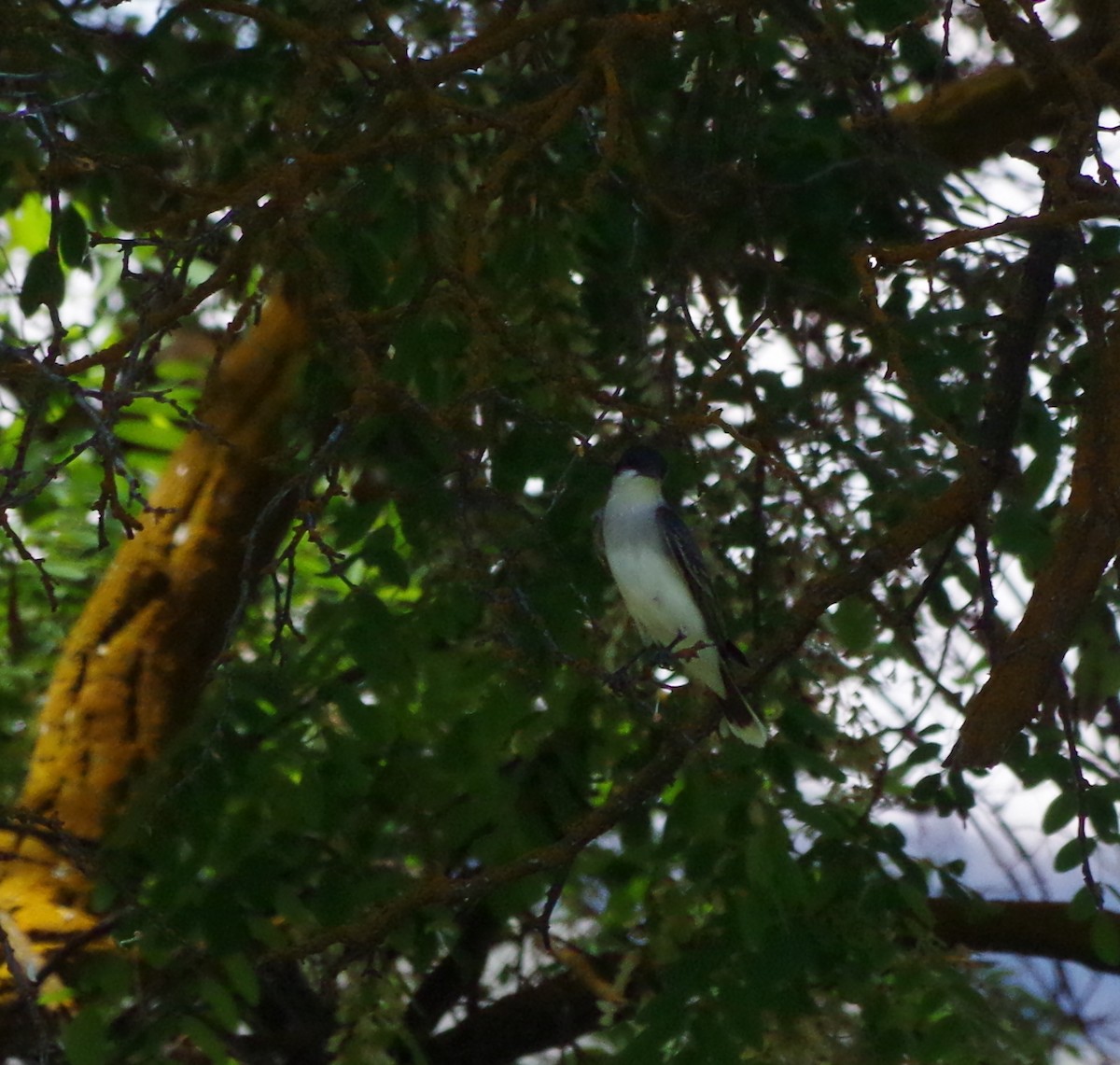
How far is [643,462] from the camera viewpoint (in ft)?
12.7

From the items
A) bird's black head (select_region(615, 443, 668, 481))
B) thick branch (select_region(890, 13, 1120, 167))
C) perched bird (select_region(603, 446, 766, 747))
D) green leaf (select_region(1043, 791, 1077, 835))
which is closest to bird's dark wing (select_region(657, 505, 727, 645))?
perched bird (select_region(603, 446, 766, 747))

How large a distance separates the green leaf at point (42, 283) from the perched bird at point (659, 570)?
1262mm

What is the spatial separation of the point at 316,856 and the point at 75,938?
1.82ft

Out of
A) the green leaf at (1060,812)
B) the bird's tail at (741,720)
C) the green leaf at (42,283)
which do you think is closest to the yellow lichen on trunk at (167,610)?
the green leaf at (42,283)

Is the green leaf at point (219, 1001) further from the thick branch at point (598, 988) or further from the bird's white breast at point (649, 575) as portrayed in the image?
the bird's white breast at point (649, 575)

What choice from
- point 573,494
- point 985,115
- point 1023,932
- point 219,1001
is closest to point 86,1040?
point 219,1001

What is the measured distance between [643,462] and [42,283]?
1.34 metres

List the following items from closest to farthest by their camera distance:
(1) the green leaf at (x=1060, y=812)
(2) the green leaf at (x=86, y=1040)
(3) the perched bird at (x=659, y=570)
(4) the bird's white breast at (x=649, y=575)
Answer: (2) the green leaf at (x=86, y=1040) → (1) the green leaf at (x=1060, y=812) → (3) the perched bird at (x=659, y=570) → (4) the bird's white breast at (x=649, y=575)

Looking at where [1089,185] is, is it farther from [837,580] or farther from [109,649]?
[109,649]

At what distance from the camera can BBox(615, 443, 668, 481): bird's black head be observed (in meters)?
3.83

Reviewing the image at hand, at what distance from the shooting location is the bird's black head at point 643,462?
3.83 metres

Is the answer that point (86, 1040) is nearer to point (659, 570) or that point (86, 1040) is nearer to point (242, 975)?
point (242, 975)

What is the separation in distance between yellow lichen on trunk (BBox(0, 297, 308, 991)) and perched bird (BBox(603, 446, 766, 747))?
897 mm

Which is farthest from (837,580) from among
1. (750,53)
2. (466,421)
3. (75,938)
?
(75,938)
